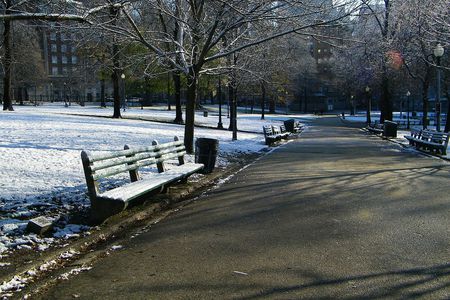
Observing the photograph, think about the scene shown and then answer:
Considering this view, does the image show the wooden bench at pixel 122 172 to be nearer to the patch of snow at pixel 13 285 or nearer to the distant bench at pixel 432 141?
the patch of snow at pixel 13 285

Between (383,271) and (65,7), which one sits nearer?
(383,271)

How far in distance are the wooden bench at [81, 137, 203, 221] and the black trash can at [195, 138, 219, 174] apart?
1.21m

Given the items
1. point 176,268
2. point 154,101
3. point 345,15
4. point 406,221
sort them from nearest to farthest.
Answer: point 176,268 < point 406,221 < point 345,15 < point 154,101

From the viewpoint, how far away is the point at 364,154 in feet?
53.2

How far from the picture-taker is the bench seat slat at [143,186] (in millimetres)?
6252

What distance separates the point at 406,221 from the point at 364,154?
10288 millimetres

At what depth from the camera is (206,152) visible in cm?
1127

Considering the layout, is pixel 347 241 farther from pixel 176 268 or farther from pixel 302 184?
pixel 302 184

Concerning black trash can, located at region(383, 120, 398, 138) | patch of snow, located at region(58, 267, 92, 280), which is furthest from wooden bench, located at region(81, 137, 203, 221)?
black trash can, located at region(383, 120, 398, 138)

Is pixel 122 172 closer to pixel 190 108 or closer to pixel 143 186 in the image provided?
pixel 143 186

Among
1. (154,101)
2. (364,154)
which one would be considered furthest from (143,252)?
(154,101)

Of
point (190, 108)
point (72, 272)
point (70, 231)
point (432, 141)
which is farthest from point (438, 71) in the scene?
point (72, 272)

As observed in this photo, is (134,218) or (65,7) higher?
(65,7)

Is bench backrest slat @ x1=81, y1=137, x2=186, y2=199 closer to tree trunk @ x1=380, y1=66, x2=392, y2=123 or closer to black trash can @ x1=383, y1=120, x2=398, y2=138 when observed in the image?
black trash can @ x1=383, y1=120, x2=398, y2=138
